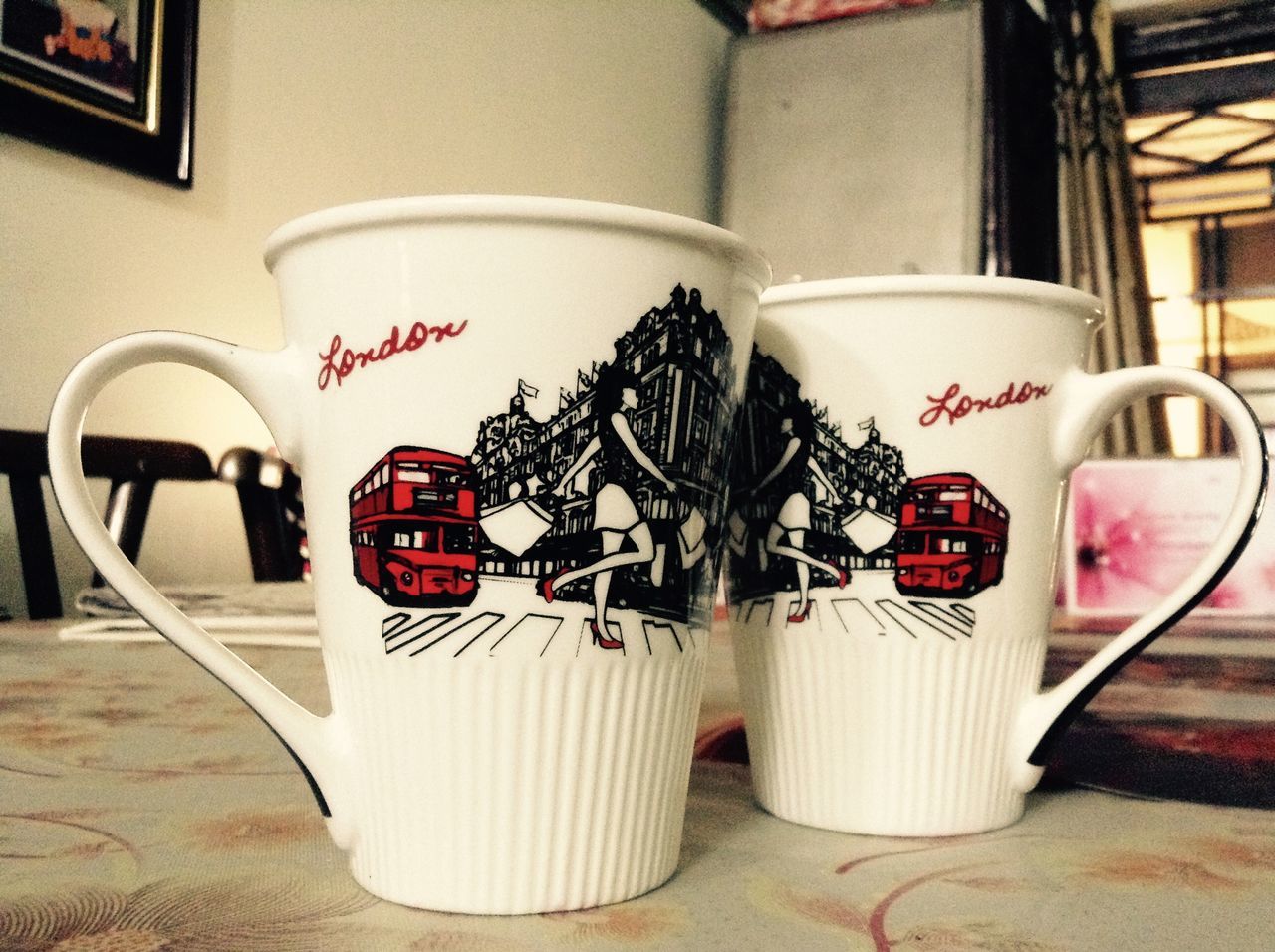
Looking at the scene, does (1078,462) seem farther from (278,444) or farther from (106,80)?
(106,80)

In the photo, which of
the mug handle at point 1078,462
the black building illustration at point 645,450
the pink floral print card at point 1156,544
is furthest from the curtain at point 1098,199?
the black building illustration at point 645,450

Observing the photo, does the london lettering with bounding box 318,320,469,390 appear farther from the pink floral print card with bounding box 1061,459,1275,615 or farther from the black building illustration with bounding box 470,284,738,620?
the pink floral print card with bounding box 1061,459,1275,615

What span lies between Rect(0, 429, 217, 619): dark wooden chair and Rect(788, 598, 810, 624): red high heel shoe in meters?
0.80

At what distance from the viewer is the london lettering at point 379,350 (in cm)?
25

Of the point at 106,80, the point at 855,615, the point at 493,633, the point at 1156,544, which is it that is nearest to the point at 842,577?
the point at 855,615

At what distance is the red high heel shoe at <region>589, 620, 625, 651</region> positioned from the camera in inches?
10.0

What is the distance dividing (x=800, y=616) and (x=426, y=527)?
→ 129mm

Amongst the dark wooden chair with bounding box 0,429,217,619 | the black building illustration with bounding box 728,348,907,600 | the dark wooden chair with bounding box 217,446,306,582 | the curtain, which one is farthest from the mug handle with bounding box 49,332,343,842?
the curtain

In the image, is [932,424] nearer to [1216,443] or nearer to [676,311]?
[676,311]

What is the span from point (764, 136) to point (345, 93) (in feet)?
3.20

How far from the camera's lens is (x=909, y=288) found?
31cm

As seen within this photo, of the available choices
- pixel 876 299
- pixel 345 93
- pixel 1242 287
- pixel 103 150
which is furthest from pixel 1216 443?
pixel 876 299

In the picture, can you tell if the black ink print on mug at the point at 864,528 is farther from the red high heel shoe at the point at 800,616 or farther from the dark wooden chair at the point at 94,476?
the dark wooden chair at the point at 94,476

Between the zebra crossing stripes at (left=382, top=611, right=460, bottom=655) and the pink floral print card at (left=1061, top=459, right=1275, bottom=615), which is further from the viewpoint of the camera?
the pink floral print card at (left=1061, top=459, right=1275, bottom=615)
